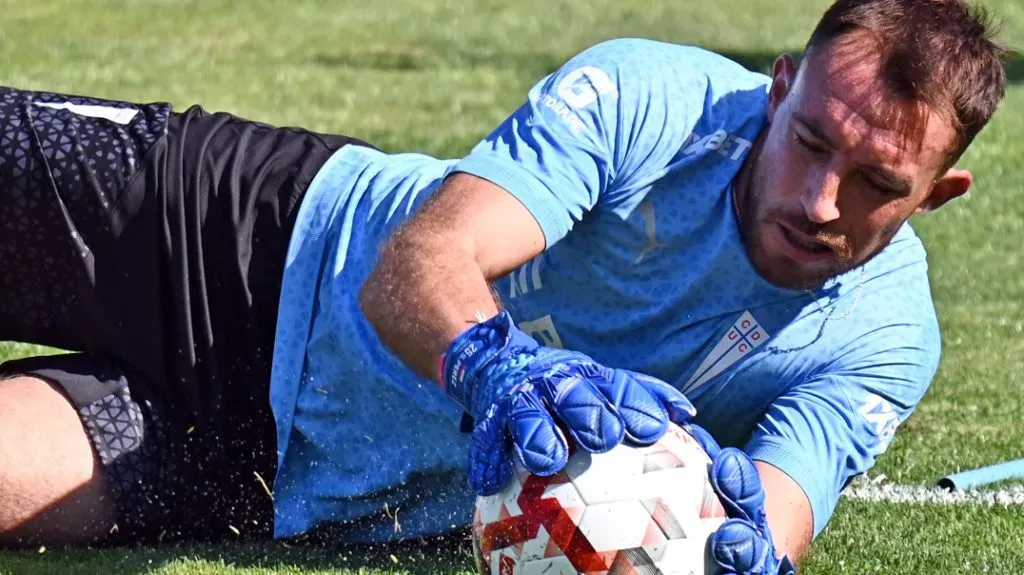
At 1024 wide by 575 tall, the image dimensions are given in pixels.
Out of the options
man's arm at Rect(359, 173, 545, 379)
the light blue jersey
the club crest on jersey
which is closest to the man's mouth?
the light blue jersey

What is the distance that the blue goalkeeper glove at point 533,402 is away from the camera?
2883 millimetres

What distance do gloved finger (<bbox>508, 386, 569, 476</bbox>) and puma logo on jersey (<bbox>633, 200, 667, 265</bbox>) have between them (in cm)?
91

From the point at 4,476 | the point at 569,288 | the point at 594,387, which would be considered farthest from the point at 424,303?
the point at 4,476

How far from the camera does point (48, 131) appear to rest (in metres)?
4.21

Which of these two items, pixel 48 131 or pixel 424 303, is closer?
pixel 424 303

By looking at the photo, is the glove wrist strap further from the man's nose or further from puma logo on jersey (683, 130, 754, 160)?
puma logo on jersey (683, 130, 754, 160)

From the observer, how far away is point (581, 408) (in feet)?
9.46

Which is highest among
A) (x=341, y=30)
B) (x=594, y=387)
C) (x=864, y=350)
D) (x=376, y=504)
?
(x=594, y=387)

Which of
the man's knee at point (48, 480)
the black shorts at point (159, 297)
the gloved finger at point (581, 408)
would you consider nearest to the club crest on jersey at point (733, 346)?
the gloved finger at point (581, 408)

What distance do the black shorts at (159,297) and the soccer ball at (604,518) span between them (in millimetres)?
1251

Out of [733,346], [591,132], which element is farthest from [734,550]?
[591,132]

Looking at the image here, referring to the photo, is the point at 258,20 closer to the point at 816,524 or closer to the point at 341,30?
the point at 341,30

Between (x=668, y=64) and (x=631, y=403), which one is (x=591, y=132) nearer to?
(x=668, y=64)

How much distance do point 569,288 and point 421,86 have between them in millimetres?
8029
